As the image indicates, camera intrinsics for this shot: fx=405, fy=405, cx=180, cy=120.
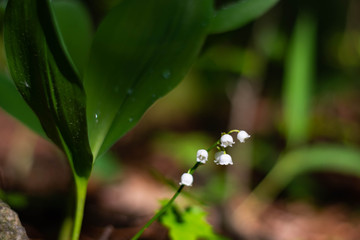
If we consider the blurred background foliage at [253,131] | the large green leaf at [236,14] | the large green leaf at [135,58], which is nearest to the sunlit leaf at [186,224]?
the blurred background foliage at [253,131]

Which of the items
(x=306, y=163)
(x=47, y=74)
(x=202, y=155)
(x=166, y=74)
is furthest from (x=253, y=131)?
(x=47, y=74)

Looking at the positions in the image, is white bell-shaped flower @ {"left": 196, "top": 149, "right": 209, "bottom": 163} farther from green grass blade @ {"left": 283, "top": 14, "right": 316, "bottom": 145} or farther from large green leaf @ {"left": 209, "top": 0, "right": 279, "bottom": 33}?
green grass blade @ {"left": 283, "top": 14, "right": 316, "bottom": 145}

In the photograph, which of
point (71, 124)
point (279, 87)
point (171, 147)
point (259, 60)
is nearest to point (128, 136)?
point (171, 147)

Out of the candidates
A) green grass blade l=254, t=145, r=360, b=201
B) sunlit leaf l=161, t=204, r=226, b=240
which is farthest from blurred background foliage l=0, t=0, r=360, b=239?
sunlit leaf l=161, t=204, r=226, b=240

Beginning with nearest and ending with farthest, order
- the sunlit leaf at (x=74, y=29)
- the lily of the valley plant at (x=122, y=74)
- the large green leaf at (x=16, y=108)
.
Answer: the lily of the valley plant at (x=122, y=74), the large green leaf at (x=16, y=108), the sunlit leaf at (x=74, y=29)

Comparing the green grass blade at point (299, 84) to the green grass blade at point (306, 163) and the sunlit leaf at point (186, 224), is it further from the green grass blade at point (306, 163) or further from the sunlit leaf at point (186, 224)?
the sunlit leaf at point (186, 224)

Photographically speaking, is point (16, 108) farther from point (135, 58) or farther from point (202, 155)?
point (202, 155)
